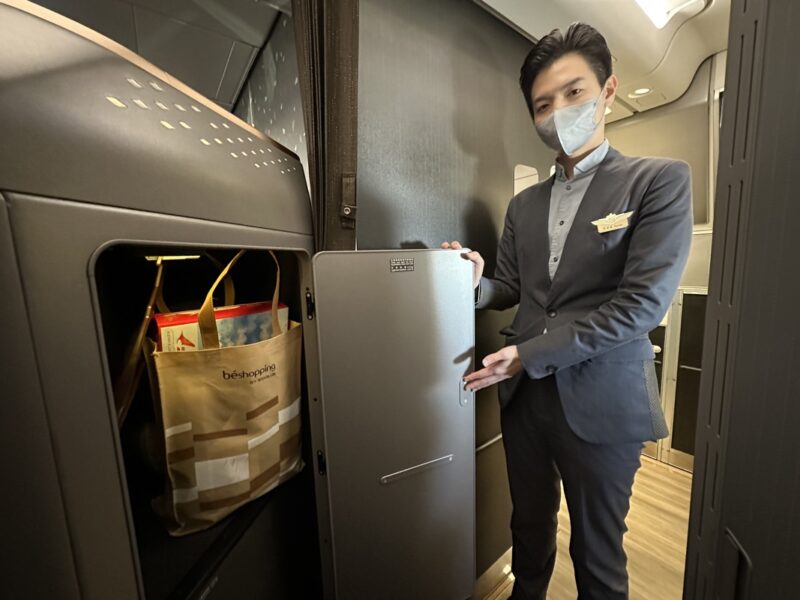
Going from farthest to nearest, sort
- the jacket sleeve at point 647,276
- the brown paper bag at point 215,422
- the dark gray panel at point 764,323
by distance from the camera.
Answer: the jacket sleeve at point 647,276 → the brown paper bag at point 215,422 → the dark gray panel at point 764,323

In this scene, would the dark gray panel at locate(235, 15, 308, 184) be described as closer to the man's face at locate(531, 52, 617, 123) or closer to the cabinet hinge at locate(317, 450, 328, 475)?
the man's face at locate(531, 52, 617, 123)

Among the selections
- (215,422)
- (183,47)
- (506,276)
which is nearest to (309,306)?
(215,422)

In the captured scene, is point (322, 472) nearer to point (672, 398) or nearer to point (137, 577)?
point (137, 577)

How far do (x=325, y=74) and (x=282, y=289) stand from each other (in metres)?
0.59

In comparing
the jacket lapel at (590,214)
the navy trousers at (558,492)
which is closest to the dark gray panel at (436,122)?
the jacket lapel at (590,214)

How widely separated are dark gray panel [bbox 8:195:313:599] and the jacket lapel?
0.92m

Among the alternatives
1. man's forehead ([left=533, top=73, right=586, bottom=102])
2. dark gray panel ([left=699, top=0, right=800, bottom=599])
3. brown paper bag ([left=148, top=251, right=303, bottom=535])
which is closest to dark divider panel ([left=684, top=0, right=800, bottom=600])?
dark gray panel ([left=699, top=0, right=800, bottom=599])

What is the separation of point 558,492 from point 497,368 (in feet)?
1.74

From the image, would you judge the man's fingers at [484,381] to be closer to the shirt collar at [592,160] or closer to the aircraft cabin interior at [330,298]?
the aircraft cabin interior at [330,298]

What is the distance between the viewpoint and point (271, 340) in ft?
2.36

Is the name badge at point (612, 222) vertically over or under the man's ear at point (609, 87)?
under

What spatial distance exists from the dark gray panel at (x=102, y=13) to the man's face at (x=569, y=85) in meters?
1.48

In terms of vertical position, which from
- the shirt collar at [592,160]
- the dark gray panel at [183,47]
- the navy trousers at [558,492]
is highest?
the dark gray panel at [183,47]

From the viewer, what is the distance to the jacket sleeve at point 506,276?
44.1 inches
